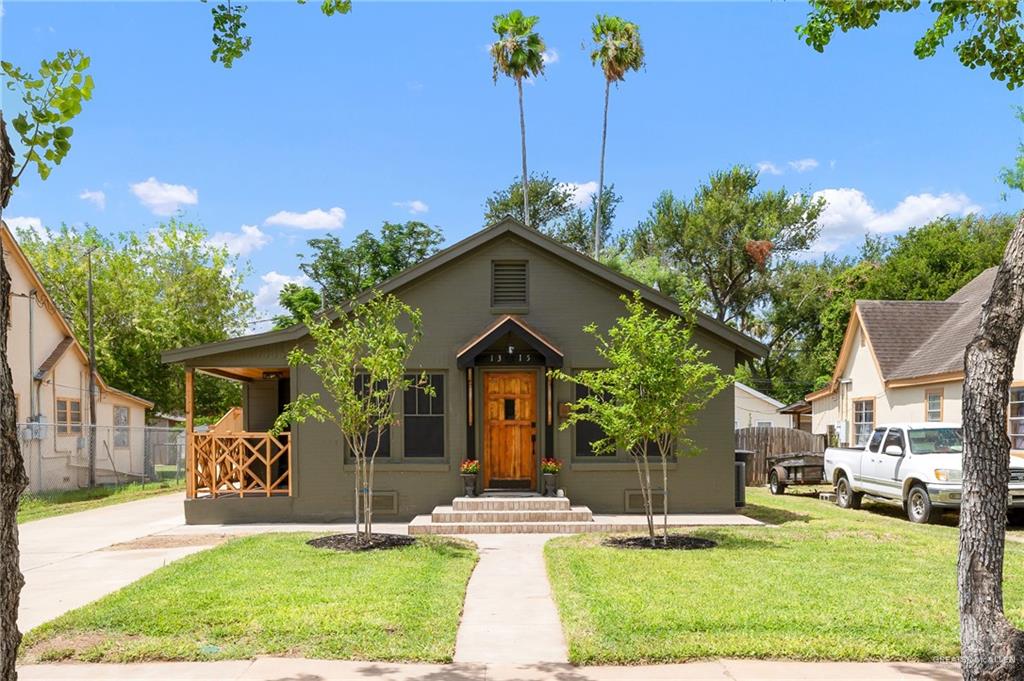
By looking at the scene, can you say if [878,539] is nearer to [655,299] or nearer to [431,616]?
[655,299]

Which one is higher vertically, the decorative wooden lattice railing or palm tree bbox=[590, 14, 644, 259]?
palm tree bbox=[590, 14, 644, 259]

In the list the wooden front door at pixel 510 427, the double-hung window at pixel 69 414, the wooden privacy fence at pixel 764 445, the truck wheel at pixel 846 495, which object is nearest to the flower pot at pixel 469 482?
the wooden front door at pixel 510 427

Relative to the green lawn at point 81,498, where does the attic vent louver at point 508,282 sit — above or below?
above

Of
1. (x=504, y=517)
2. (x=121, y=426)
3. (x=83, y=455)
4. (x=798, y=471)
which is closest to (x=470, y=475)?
(x=504, y=517)

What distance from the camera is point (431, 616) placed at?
7586 mm

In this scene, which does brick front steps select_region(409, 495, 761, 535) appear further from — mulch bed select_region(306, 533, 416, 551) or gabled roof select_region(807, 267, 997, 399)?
gabled roof select_region(807, 267, 997, 399)

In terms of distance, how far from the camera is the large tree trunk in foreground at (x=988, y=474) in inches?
196

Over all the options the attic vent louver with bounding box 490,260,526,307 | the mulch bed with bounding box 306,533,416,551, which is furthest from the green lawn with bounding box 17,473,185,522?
the attic vent louver with bounding box 490,260,526,307

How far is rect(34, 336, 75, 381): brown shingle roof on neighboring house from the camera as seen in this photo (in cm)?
2386

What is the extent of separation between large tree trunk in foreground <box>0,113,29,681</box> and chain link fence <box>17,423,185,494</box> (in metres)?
18.4

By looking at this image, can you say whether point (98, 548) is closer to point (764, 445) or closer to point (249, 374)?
point (249, 374)

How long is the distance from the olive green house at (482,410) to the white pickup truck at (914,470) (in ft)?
11.1

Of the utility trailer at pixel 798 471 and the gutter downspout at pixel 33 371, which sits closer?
the utility trailer at pixel 798 471

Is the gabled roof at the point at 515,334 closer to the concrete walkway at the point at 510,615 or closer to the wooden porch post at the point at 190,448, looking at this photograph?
the concrete walkway at the point at 510,615
